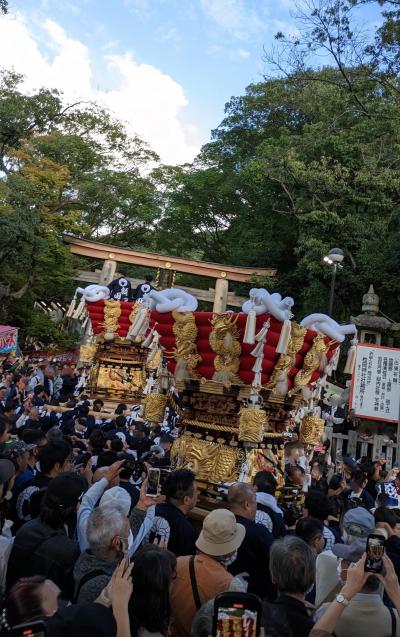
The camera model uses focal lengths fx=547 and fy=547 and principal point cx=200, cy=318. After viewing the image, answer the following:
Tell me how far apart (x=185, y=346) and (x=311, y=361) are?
135cm

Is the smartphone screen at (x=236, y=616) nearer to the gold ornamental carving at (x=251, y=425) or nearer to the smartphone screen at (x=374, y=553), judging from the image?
the smartphone screen at (x=374, y=553)

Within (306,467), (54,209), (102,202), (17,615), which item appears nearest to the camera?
(17,615)

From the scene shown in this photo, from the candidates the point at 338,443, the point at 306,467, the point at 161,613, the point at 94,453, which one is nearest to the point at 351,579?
the point at 161,613

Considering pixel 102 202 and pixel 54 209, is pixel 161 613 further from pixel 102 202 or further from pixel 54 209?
pixel 102 202

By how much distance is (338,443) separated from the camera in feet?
39.7

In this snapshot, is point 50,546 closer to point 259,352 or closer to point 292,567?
point 292,567

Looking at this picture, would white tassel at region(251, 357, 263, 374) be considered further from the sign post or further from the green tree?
the green tree

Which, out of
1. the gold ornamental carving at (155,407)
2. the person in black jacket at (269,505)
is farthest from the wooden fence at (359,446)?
the person in black jacket at (269,505)

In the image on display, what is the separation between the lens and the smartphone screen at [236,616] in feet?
5.47

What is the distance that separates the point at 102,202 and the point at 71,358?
Answer: 27.9ft

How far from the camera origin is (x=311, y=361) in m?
5.84

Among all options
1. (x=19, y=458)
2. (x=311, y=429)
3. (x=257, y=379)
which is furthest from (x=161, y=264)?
(x=19, y=458)

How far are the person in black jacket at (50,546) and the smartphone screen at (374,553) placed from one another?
1.44 meters

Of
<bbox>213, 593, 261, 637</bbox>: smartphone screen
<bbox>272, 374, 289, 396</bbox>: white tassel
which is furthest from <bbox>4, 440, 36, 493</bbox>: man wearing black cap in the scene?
<bbox>213, 593, 261, 637</bbox>: smartphone screen
